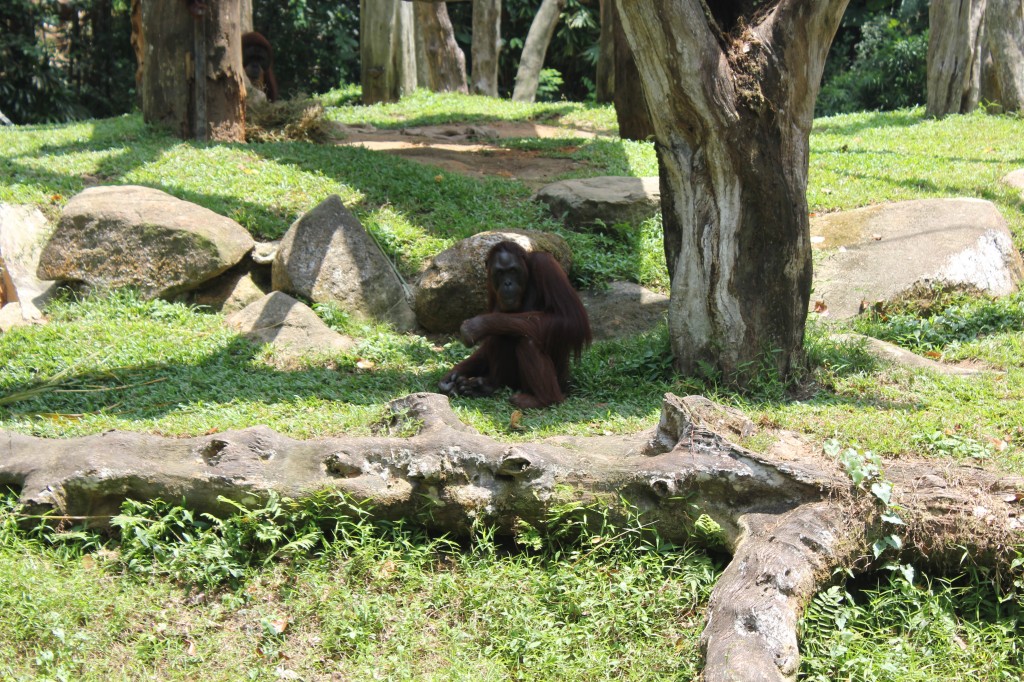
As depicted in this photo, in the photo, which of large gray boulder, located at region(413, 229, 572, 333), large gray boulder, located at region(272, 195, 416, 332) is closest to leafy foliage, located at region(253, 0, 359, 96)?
large gray boulder, located at region(272, 195, 416, 332)

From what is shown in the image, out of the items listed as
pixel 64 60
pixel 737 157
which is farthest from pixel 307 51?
pixel 737 157

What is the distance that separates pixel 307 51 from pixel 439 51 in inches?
Result: 228

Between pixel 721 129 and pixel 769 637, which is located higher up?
pixel 721 129

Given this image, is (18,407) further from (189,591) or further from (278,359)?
(189,591)

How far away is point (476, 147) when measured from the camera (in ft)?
40.2

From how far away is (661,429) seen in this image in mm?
4750

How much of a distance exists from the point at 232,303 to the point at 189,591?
13.4 ft

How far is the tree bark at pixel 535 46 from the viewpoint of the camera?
18.7 metres

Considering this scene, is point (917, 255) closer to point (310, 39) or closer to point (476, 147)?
point (476, 147)

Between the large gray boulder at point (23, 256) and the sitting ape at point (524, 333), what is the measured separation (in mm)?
3580

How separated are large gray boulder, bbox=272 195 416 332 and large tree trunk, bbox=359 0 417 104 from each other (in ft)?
25.9

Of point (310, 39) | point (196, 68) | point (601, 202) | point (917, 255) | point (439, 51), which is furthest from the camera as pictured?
point (310, 39)

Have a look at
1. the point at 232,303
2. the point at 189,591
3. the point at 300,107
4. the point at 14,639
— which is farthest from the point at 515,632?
the point at 300,107

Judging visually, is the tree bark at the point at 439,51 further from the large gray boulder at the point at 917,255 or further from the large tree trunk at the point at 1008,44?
the large gray boulder at the point at 917,255
